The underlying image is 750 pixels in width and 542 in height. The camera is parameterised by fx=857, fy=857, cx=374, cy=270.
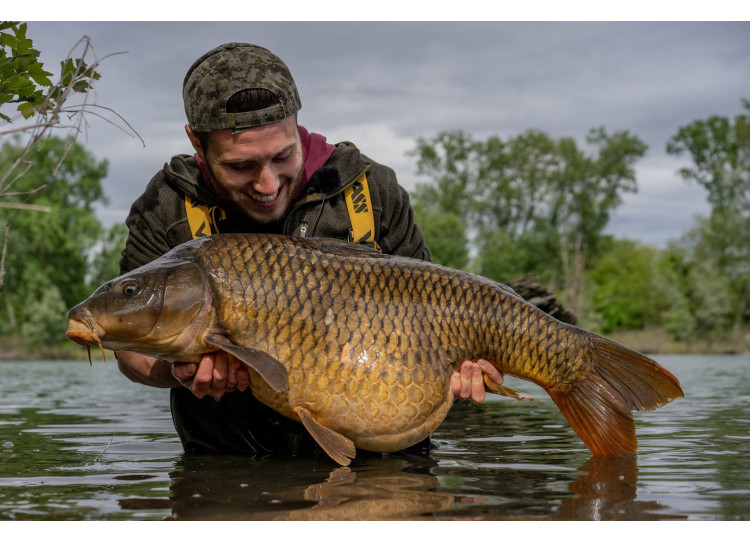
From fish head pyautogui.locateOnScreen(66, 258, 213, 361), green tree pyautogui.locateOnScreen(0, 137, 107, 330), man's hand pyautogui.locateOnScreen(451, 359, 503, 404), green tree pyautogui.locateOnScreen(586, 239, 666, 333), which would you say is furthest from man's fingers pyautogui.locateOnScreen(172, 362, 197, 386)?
green tree pyautogui.locateOnScreen(586, 239, 666, 333)

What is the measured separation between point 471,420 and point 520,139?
133 feet

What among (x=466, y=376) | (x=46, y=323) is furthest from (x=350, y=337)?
(x=46, y=323)

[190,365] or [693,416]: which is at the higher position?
[190,365]

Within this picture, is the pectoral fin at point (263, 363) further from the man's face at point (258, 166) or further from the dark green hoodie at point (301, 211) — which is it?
the dark green hoodie at point (301, 211)

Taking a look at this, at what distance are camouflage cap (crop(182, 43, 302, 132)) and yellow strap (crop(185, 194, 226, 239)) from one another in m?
0.45

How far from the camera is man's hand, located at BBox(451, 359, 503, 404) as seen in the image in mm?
3381

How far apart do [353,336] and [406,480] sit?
0.56 m

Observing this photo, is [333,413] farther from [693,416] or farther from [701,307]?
[701,307]

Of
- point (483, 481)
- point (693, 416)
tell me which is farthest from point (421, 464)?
point (693, 416)

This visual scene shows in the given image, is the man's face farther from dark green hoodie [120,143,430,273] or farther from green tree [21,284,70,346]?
green tree [21,284,70,346]

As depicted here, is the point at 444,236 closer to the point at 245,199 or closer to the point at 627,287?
the point at 627,287

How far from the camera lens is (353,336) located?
3.19 metres

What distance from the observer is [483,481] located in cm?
308

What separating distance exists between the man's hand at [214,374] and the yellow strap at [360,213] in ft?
3.41
